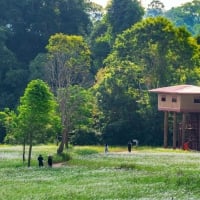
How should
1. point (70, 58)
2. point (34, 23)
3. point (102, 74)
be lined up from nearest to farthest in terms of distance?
point (70, 58), point (102, 74), point (34, 23)

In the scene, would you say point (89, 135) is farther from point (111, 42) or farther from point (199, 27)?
point (199, 27)

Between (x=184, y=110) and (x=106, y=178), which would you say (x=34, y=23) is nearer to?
(x=184, y=110)

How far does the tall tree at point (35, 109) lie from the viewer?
217 ft

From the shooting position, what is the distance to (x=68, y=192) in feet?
158

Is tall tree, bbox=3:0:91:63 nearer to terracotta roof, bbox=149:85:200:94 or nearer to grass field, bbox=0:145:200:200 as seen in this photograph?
terracotta roof, bbox=149:85:200:94

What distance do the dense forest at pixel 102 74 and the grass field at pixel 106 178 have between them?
5891 mm

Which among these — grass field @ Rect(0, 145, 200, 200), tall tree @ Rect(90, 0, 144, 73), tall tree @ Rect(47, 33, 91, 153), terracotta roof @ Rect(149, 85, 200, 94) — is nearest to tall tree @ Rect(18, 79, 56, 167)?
grass field @ Rect(0, 145, 200, 200)

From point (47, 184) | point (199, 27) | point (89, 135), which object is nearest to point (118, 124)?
point (89, 135)

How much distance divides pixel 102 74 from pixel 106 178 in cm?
5191

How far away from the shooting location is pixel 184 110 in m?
84.4

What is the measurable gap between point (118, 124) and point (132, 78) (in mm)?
6319

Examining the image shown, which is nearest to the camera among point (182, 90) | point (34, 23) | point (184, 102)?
point (184, 102)

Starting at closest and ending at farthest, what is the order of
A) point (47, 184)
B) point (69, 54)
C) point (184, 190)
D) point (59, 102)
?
point (184, 190)
point (47, 184)
point (59, 102)
point (69, 54)

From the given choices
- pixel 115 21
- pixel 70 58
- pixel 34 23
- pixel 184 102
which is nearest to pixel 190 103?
pixel 184 102
